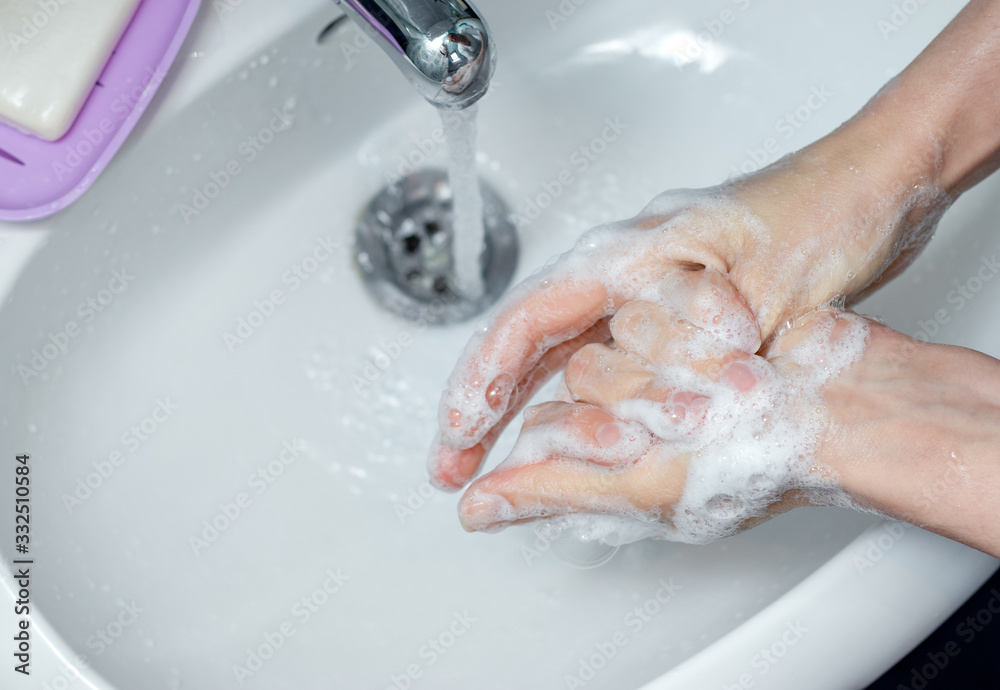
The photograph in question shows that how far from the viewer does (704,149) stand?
2.39 ft

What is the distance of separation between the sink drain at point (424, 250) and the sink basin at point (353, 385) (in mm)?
16

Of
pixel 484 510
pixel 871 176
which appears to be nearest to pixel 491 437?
pixel 484 510

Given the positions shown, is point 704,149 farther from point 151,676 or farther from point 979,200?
point 151,676

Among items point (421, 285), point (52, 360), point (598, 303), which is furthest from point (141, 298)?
point (598, 303)

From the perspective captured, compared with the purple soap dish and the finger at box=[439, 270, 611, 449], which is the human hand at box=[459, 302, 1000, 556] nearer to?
the finger at box=[439, 270, 611, 449]

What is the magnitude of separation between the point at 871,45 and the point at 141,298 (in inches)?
25.3

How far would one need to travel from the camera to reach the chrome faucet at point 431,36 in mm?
399

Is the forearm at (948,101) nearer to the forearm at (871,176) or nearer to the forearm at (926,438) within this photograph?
the forearm at (871,176)

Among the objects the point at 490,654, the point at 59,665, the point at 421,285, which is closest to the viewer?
the point at 59,665

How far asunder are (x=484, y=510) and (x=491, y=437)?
0.22ft

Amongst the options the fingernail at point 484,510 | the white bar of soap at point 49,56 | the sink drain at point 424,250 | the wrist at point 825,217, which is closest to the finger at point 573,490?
the fingernail at point 484,510

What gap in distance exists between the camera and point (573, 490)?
491mm

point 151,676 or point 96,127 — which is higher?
point 96,127

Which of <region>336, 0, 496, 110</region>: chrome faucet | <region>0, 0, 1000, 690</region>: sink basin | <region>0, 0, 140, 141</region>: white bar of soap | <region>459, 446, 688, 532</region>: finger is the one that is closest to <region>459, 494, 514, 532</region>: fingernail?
<region>459, 446, 688, 532</region>: finger
